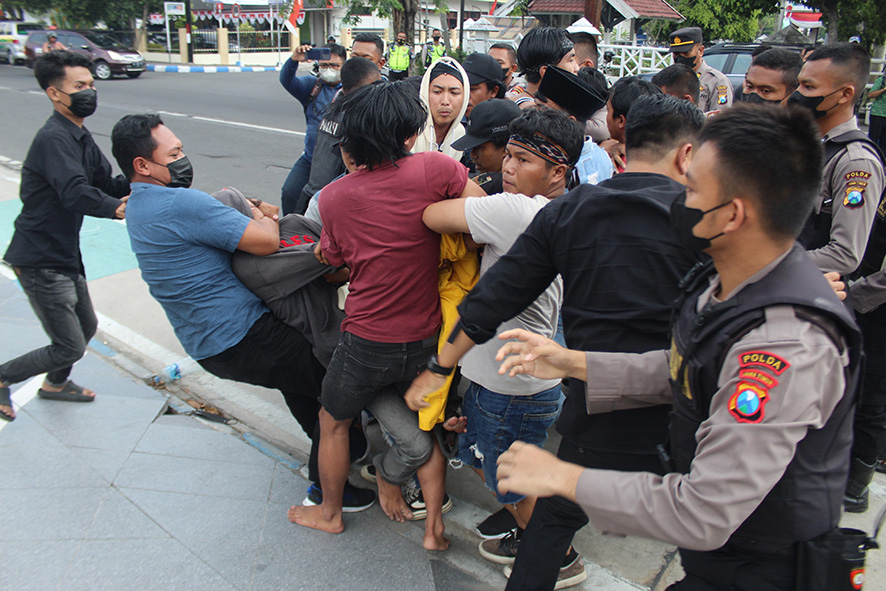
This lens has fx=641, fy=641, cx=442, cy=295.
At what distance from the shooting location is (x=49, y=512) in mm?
2729

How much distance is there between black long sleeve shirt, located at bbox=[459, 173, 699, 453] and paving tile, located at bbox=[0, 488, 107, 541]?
193 centimetres

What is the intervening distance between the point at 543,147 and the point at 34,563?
2.48 m

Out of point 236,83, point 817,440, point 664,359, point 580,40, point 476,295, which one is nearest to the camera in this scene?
point 817,440

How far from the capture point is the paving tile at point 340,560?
98.3 inches

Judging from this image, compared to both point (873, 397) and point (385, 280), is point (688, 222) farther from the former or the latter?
point (873, 397)

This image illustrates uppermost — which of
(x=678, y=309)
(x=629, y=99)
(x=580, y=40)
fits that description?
(x=580, y=40)

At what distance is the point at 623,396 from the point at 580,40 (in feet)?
16.7

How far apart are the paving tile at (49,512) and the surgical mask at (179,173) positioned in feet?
4.66

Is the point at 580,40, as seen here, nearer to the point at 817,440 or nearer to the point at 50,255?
the point at 50,255

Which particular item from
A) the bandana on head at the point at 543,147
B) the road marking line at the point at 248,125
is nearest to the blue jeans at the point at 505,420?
the bandana on head at the point at 543,147

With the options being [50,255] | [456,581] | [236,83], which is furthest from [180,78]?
[456,581]

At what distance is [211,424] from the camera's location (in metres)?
3.66

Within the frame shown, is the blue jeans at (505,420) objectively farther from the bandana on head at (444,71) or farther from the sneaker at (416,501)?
the bandana on head at (444,71)

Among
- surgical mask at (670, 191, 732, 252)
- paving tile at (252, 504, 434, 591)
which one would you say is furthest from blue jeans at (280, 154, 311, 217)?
surgical mask at (670, 191, 732, 252)
